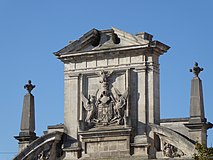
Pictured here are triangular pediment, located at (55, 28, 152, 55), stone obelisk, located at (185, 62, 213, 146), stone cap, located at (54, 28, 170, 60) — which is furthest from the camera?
triangular pediment, located at (55, 28, 152, 55)

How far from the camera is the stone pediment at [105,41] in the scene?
3231 centimetres

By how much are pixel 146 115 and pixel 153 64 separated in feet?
6.78

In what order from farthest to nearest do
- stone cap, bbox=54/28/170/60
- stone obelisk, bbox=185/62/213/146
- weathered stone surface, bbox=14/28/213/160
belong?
stone cap, bbox=54/28/170/60
weathered stone surface, bbox=14/28/213/160
stone obelisk, bbox=185/62/213/146

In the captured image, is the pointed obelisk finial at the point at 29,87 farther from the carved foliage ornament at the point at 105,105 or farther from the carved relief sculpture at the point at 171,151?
the carved relief sculpture at the point at 171,151

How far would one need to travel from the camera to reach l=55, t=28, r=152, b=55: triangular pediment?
32375 mm

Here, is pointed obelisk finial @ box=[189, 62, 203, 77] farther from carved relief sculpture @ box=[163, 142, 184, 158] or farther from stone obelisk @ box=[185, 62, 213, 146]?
carved relief sculpture @ box=[163, 142, 184, 158]

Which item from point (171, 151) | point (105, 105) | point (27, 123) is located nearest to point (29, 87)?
point (27, 123)

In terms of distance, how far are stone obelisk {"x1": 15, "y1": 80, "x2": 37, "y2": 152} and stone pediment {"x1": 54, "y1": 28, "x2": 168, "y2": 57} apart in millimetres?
2378

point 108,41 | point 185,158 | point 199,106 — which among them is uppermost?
point 108,41

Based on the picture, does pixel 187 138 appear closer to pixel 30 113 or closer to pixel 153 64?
pixel 153 64

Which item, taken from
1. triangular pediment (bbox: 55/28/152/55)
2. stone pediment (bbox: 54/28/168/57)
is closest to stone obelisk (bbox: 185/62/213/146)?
stone pediment (bbox: 54/28/168/57)

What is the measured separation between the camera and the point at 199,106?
101 feet

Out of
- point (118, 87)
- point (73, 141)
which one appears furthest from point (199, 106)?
point (73, 141)

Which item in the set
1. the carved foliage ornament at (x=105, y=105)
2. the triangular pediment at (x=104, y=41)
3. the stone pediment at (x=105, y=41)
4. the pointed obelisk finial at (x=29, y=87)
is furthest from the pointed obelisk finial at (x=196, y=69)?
the pointed obelisk finial at (x=29, y=87)
